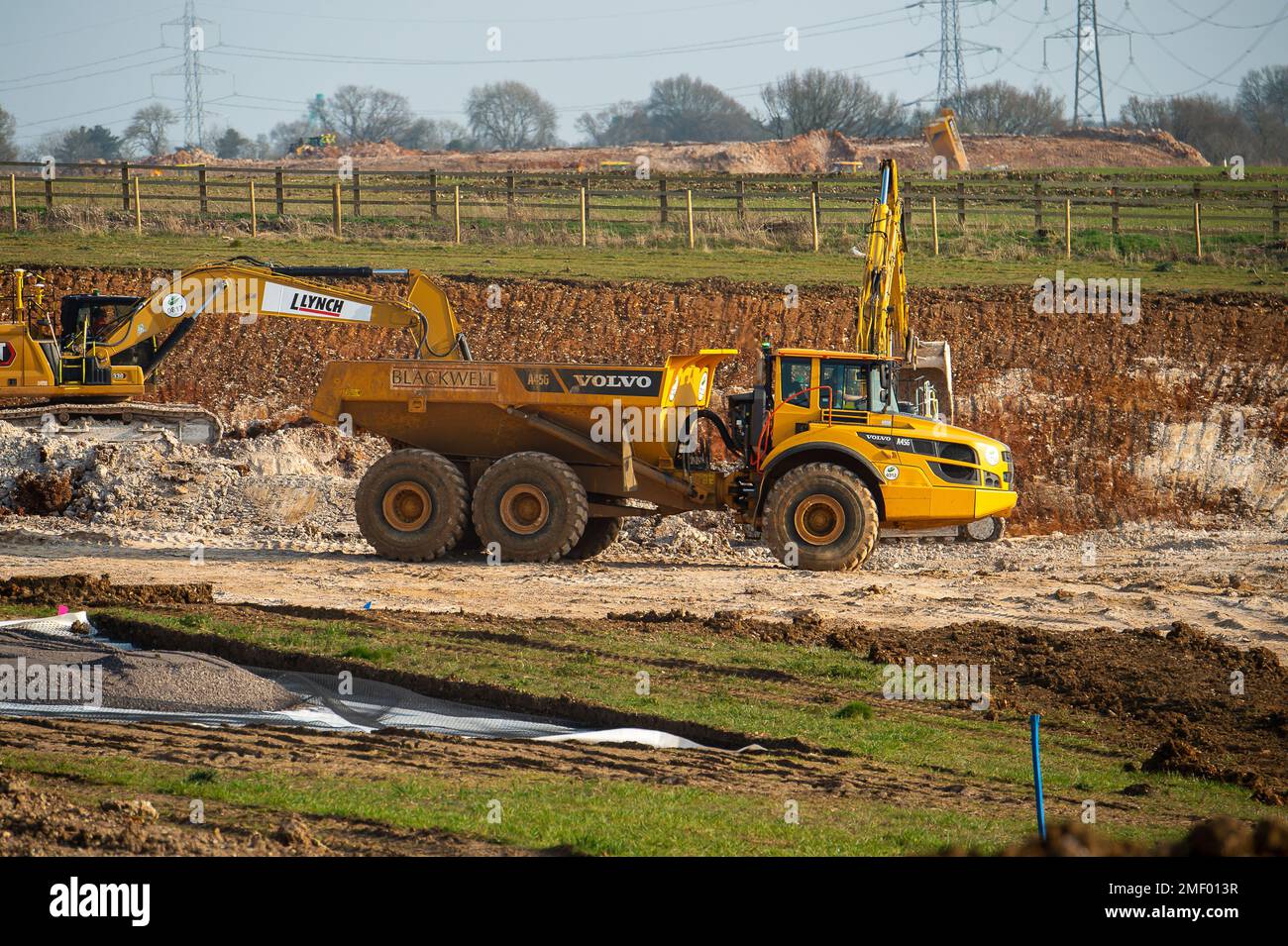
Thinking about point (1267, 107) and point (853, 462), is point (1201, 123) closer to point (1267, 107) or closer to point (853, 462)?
point (1267, 107)

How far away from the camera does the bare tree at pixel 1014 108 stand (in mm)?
91375

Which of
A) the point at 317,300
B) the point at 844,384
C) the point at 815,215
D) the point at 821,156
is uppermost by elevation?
the point at 821,156

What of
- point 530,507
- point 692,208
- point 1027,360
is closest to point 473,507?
point 530,507

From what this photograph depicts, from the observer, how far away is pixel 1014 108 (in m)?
94.4

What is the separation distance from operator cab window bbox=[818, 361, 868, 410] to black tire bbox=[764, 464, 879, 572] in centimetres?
75

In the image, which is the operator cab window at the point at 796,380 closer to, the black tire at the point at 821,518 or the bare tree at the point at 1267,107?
the black tire at the point at 821,518

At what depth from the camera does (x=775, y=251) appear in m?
34.0

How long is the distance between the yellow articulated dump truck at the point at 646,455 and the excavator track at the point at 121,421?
5.25 meters

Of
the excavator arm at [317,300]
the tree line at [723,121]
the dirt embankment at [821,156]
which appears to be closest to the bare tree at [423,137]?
the tree line at [723,121]

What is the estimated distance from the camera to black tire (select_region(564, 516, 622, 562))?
18625 mm

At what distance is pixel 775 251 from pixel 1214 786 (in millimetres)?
25536

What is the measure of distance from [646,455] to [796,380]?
2.03 metres
